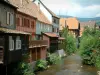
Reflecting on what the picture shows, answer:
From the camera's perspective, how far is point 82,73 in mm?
48844

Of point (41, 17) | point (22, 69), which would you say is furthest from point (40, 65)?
point (41, 17)

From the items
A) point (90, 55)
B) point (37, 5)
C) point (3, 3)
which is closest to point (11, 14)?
point (3, 3)

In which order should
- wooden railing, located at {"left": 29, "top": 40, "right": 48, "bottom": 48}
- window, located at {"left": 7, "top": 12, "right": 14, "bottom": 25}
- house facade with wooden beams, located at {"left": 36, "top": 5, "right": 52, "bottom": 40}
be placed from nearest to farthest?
window, located at {"left": 7, "top": 12, "right": 14, "bottom": 25}
wooden railing, located at {"left": 29, "top": 40, "right": 48, "bottom": 48}
house facade with wooden beams, located at {"left": 36, "top": 5, "right": 52, "bottom": 40}

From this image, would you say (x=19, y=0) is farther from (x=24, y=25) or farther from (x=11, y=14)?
(x=11, y=14)

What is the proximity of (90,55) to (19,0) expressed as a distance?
2135 centimetres

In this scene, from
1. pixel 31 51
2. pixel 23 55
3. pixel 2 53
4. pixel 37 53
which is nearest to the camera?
pixel 2 53

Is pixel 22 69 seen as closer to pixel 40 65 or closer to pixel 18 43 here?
pixel 18 43

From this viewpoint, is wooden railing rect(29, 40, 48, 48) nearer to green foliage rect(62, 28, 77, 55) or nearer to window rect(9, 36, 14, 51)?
window rect(9, 36, 14, 51)

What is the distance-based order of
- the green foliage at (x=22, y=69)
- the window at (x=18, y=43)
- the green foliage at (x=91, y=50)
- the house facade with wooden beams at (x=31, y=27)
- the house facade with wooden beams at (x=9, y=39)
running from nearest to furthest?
the house facade with wooden beams at (x=9, y=39), the green foliage at (x=22, y=69), the window at (x=18, y=43), the house facade with wooden beams at (x=31, y=27), the green foliage at (x=91, y=50)

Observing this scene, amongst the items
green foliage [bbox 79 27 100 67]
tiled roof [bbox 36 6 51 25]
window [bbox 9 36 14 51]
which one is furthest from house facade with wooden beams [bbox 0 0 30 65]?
tiled roof [bbox 36 6 51 25]

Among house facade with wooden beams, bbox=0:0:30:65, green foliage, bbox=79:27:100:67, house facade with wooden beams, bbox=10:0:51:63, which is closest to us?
house facade with wooden beams, bbox=0:0:30:65

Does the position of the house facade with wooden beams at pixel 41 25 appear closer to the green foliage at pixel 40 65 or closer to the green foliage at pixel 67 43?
the green foliage at pixel 40 65

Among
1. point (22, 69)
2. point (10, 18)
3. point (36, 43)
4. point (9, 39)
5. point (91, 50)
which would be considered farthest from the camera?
point (91, 50)

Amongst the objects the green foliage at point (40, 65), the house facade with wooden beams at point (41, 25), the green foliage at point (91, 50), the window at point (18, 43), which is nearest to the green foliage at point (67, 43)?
the house facade with wooden beams at point (41, 25)
